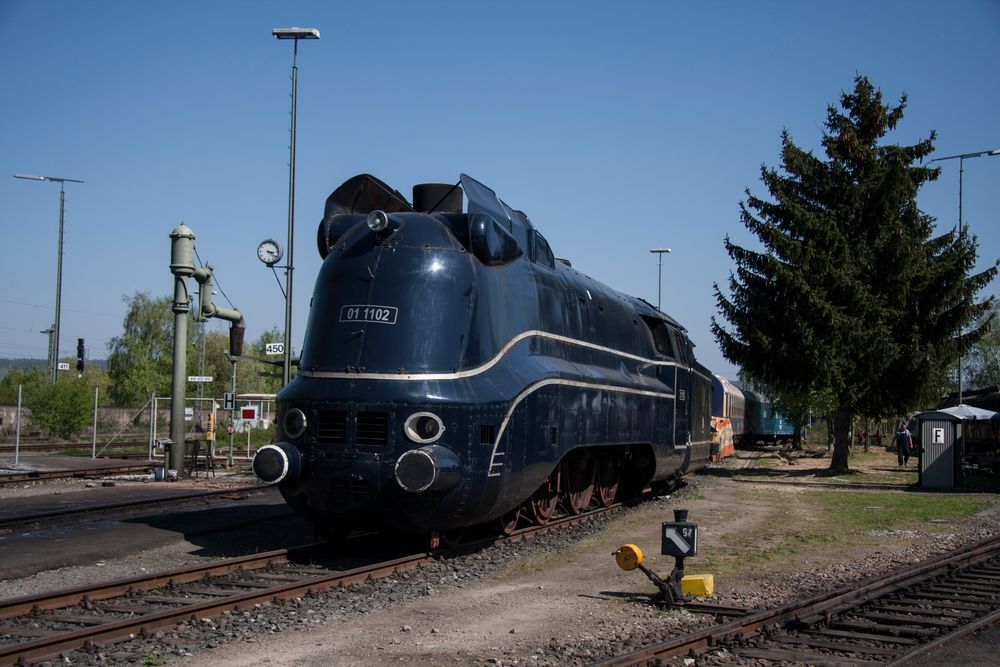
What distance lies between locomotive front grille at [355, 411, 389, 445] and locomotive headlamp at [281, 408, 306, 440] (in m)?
0.69

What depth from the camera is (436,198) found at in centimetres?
1235

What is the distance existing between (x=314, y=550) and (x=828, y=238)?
2076 centimetres

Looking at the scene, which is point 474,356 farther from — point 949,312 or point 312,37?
point 949,312

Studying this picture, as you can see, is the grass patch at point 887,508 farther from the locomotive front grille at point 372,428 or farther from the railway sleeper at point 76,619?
the railway sleeper at point 76,619

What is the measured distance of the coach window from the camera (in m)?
12.8

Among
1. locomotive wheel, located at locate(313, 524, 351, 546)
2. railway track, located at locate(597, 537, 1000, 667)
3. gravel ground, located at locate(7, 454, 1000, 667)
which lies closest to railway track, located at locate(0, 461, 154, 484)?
gravel ground, located at locate(7, 454, 1000, 667)

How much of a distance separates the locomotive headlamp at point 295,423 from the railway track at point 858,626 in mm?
4566

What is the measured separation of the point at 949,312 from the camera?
2714 centimetres

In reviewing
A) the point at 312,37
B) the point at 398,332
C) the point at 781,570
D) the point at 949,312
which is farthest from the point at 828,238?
the point at 398,332

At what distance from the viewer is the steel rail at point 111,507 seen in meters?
13.6

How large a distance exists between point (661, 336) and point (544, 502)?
20.9ft

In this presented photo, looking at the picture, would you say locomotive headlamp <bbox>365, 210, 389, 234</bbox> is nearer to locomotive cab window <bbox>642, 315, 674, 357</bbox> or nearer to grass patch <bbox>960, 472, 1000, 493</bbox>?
locomotive cab window <bbox>642, 315, 674, 357</bbox>

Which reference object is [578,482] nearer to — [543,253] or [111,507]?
[543,253]

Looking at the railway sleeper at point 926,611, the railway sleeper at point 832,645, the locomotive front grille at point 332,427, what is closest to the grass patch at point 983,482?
the railway sleeper at point 926,611
